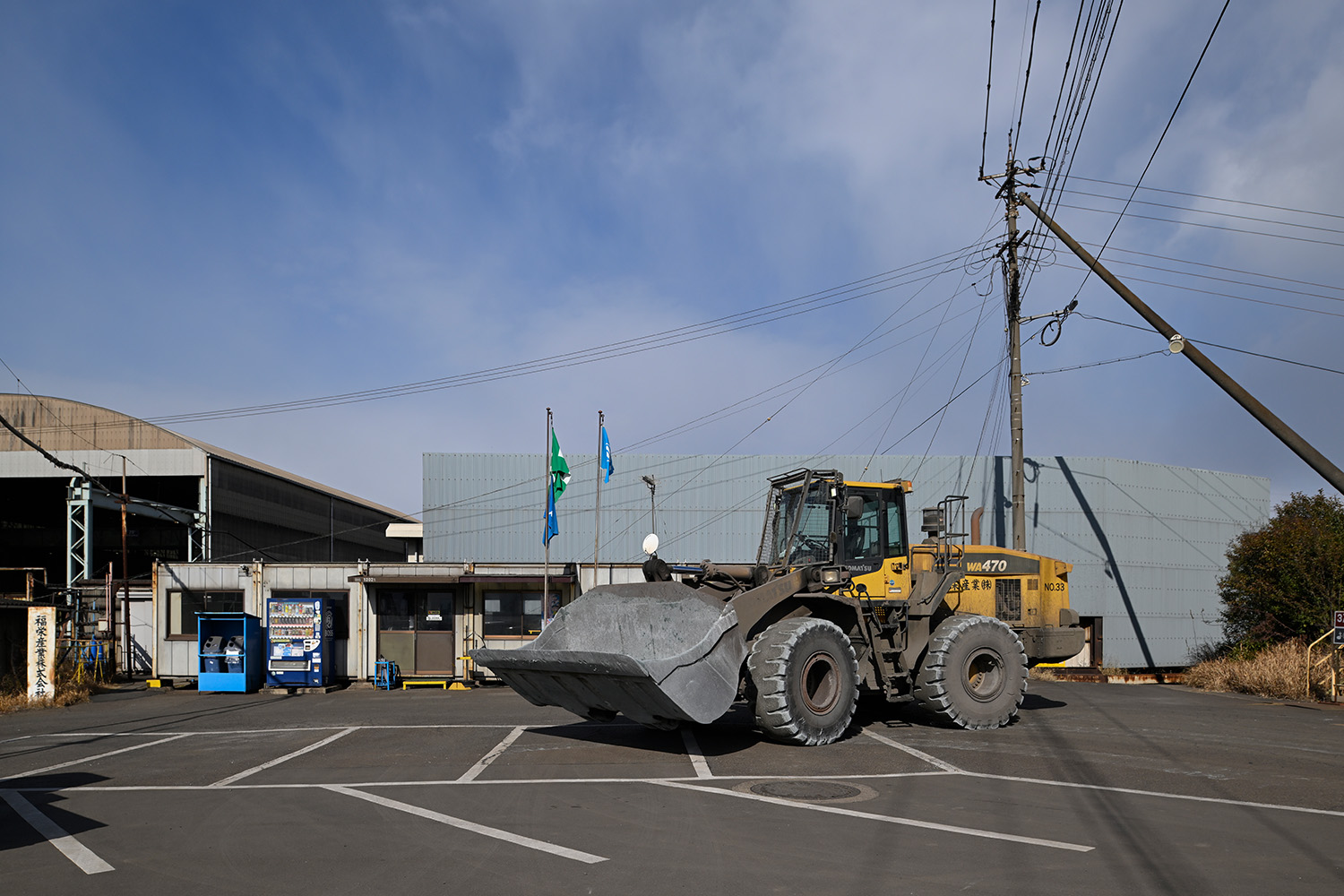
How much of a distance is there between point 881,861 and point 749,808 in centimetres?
187

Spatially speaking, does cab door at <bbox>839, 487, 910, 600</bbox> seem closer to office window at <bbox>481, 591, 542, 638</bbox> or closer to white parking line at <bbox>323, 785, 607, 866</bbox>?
white parking line at <bbox>323, 785, 607, 866</bbox>

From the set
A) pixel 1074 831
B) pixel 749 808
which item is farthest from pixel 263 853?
pixel 1074 831

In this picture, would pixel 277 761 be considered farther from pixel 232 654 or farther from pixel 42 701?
pixel 232 654

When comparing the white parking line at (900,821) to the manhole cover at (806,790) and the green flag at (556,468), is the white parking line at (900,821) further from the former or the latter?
the green flag at (556,468)

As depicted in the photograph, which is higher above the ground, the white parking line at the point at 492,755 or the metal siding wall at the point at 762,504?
the metal siding wall at the point at 762,504

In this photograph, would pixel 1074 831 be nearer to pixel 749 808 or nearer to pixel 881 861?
pixel 881 861

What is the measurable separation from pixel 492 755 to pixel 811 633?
3.87 meters

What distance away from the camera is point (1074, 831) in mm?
7133

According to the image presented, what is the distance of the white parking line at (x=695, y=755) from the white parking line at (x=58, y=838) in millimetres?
5152

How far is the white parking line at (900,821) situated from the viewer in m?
6.75

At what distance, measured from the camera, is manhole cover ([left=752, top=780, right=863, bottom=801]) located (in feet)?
27.8

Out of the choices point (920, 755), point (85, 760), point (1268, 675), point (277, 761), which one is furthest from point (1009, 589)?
point (85, 760)

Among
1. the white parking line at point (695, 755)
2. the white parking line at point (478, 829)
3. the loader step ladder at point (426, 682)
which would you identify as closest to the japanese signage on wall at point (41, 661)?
the loader step ladder at point (426, 682)

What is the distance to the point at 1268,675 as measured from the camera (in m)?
18.9
